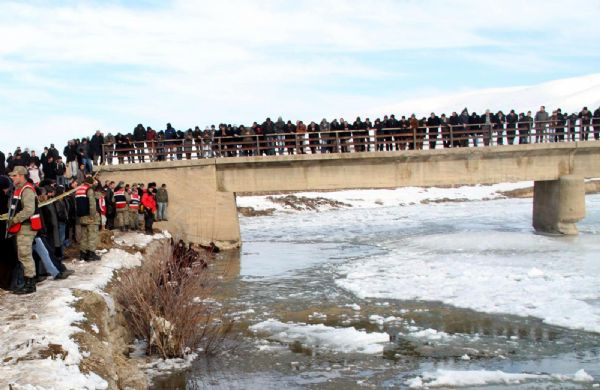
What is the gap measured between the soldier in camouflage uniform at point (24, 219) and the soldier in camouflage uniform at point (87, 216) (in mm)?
2986

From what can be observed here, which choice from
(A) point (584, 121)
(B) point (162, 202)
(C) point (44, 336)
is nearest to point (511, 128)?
(A) point (584, 121)

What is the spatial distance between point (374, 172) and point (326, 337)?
15.1m

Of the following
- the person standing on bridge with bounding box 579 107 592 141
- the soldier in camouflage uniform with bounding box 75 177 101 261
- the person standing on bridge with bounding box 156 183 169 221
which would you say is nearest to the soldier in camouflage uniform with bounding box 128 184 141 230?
the person standing on bridge with bounding box 156 183 169 221

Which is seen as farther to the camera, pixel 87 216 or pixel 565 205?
pixel 565 205

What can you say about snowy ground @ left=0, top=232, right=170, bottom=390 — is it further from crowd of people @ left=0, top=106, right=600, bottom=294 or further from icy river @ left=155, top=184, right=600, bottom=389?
icy river @ left=155, top=184, right=600, bottom=389

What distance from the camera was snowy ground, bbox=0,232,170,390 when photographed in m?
6.31

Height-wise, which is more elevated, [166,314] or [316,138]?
[316,138]

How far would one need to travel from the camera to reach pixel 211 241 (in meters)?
24.7

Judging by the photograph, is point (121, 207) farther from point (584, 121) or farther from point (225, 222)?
point (584, 121)

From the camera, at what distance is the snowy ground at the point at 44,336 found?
631cm

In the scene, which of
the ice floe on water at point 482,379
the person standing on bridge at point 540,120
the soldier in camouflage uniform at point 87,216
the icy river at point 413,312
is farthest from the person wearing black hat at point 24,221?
the person standing on bridge at point 540,120

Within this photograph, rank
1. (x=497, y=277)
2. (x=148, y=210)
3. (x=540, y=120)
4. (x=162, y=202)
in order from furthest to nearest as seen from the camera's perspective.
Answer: (x=540, y=120), (x=162, y=202), (x=148, y=210), (x=497, y=277)

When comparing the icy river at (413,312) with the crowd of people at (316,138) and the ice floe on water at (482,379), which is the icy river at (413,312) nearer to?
the ice floe on water at (482,379)

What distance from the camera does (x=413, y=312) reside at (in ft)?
43.8
